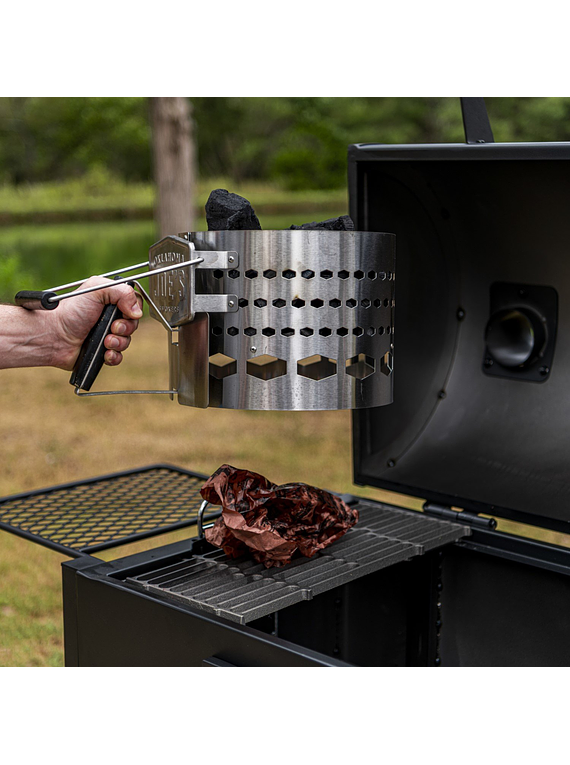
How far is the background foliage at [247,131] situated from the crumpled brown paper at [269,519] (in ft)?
25.9

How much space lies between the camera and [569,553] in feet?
5.58

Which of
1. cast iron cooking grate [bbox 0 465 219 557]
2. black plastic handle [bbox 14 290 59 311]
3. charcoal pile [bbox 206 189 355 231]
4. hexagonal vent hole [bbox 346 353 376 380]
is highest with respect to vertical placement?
charcoal pile [bbox 206 189 355 231]

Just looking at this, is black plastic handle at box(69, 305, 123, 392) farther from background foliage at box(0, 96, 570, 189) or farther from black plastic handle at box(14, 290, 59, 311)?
background foliage at box(0, 96, 570, 189)

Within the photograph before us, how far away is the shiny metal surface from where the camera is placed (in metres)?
1.29

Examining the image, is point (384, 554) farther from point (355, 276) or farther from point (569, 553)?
point (355, 276)

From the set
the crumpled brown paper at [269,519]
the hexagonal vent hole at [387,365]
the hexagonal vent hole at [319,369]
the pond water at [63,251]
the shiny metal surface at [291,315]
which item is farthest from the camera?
the pond water at [63,251]

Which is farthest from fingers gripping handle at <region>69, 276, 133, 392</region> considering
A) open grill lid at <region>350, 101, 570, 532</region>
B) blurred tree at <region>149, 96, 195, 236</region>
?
blurred tree at <region>149, 96, 195, 236</region>

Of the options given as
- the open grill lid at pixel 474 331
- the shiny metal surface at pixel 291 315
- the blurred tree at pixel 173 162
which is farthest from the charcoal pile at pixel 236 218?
the blurred tree at pixel 173 162

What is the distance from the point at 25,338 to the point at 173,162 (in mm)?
6249

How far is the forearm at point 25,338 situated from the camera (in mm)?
1519

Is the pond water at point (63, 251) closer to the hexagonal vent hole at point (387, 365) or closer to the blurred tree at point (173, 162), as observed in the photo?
the blurred tree at point (173, 162)

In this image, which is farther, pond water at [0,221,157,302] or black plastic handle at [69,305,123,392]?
pond water at [0,221,157,302]

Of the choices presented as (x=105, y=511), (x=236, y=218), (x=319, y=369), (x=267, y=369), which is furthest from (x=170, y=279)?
(x=105, y=511)

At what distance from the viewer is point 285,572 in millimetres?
1551
